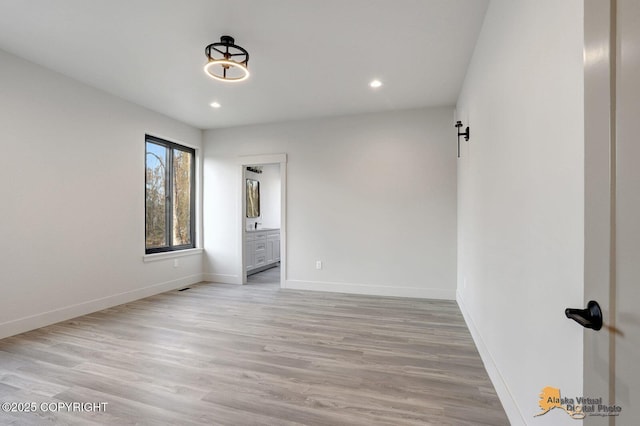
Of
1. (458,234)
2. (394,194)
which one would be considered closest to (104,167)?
(394,194)

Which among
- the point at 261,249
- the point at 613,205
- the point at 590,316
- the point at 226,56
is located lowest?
the point at 261,249

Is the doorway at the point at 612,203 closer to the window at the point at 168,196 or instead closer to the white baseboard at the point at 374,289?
the white baseboard at the point at 374,289

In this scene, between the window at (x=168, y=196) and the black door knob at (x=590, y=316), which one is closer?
the black door knob at (x=590, y=316)

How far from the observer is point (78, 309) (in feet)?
11.5

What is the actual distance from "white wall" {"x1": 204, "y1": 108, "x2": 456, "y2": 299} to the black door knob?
362 centimetres

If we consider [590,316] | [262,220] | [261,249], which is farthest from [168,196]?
[590,316]

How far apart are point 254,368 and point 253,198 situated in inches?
192

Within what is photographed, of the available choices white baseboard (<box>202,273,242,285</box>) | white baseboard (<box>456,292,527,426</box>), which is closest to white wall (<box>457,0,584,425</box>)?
white baseboard (<box>456,292,527,426</box>)

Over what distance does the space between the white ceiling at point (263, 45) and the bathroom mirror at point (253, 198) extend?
107 inches

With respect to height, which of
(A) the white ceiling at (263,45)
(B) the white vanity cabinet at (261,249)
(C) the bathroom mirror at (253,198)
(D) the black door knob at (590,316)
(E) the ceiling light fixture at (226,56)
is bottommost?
(B) the white vanity cabinet at (261,249)

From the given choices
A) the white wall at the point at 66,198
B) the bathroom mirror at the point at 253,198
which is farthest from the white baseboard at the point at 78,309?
the bathroom mirror at the point at 253,198

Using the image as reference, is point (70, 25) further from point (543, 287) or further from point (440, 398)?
point (440, 398)

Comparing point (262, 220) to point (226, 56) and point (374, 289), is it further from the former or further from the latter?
point (226, 56)

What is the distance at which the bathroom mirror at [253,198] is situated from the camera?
6.62 metres
